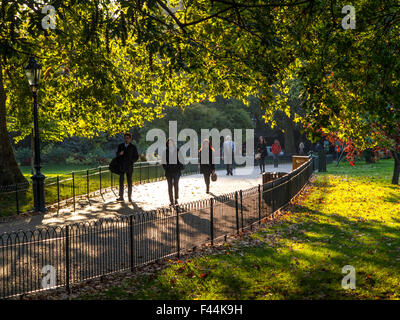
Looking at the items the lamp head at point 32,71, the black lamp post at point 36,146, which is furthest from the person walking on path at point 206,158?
the lamp head at point 32,71

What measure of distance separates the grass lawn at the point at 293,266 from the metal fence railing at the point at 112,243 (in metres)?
→ 0.47

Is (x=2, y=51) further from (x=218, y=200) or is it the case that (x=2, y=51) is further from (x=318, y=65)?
(x=318, y=65)

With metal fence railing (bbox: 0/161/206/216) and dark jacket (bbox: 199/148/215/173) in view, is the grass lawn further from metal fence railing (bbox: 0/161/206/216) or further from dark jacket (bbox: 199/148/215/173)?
metal fence railing (bbox: 0/161/206/216)

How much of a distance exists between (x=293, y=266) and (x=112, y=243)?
10.4 feet

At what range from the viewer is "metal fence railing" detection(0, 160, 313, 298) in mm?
7669

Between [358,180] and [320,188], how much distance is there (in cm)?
434

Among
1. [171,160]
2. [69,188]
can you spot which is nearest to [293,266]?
[171,160]

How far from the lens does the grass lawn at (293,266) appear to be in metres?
7.33

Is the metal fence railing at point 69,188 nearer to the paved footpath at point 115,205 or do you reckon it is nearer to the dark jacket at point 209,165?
the paved footpath at point 115,205

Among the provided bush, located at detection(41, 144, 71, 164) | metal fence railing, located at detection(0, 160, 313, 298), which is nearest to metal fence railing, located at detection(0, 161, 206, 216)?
metal fence railing, located at detection(0, 160, 313, 298)

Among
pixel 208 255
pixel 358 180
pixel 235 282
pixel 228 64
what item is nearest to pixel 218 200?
pixel 208 255

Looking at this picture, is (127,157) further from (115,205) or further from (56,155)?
(56,155)

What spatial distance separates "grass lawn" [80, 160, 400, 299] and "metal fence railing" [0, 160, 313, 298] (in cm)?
47
